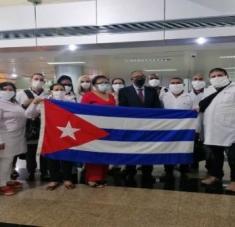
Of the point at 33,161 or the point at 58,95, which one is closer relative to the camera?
the point at 58,95

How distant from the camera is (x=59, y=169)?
12.0 feet

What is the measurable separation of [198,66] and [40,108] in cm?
357

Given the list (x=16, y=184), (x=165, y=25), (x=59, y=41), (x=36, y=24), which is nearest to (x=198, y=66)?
(x=165, y=25)

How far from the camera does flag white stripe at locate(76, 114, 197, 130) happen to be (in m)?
3.50

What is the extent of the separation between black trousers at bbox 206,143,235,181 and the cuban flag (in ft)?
0.83

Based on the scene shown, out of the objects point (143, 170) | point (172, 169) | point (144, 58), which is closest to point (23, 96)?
point (143, 170)

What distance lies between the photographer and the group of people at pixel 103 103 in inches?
133

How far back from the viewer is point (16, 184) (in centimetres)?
358

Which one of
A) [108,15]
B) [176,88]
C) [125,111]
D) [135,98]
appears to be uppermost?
[108,15]

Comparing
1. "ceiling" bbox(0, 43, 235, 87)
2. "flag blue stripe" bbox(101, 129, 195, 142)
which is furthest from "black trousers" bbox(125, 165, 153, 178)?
"ceiling" bbox(0, 43, 235, 87)

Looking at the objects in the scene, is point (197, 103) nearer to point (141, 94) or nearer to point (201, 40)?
point (141, 94)

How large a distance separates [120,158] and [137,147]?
0.76ft

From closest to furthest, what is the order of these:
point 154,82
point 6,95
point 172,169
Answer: point 6,95, point 172,169, point 154,82

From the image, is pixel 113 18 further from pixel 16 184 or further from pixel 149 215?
pixel 149 215
